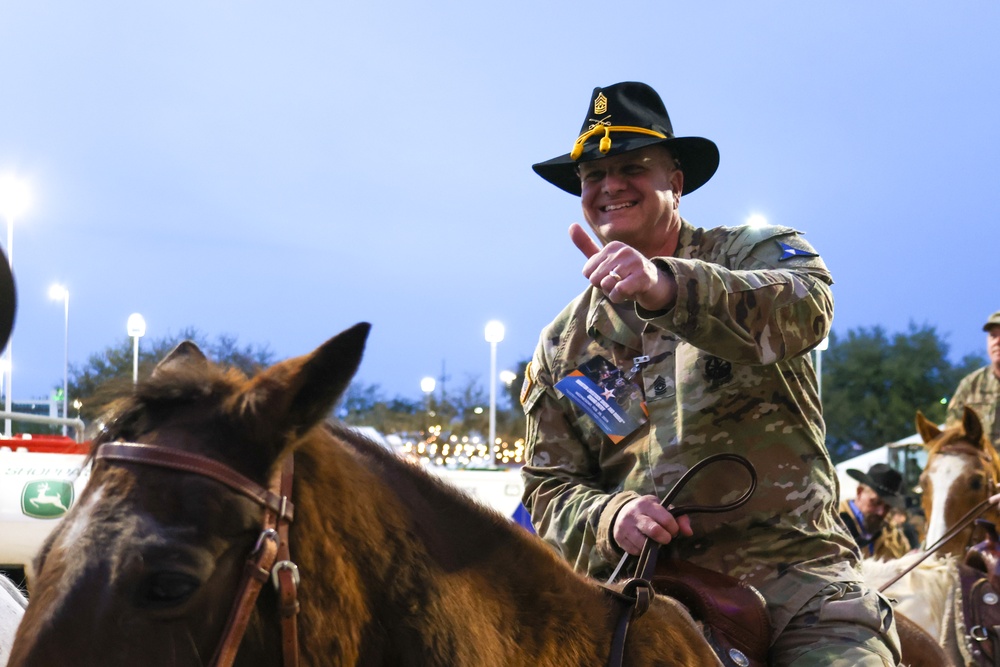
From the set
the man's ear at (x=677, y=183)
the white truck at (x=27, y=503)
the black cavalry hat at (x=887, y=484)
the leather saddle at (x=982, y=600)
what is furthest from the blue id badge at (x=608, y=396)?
the black cavalry hat at (x=887, y=484)

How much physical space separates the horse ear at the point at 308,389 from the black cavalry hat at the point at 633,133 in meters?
1.78

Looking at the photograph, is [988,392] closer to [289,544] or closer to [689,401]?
[689,401]

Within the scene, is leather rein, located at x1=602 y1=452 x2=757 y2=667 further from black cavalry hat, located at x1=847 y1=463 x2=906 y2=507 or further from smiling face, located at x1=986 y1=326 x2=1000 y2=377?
black cavalry hat, located at x1=847 y1=463 x2=906 y2=507

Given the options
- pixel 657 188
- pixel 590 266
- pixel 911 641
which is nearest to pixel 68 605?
pixel 590 266

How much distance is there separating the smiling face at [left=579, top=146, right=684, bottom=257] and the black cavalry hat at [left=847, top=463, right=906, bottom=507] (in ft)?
31.2

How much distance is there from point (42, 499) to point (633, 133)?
771 centimetres

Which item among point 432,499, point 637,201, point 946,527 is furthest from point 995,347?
point 432,499

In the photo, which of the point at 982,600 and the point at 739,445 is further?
the point at 982,600

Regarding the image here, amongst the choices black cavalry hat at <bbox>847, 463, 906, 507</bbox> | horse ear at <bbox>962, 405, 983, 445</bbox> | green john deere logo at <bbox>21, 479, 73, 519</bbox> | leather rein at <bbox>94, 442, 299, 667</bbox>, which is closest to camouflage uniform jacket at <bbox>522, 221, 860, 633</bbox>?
leather rein at <bbox>94, 442, 299, 667</bbox>

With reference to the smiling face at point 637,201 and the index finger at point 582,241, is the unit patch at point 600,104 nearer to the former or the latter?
the smiling face at point 637,201

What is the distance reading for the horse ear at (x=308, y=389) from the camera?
183 centimetres

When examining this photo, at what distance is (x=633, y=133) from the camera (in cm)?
343

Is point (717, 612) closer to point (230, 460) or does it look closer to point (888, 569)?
point (230, 460)

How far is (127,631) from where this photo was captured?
65.2 inches
